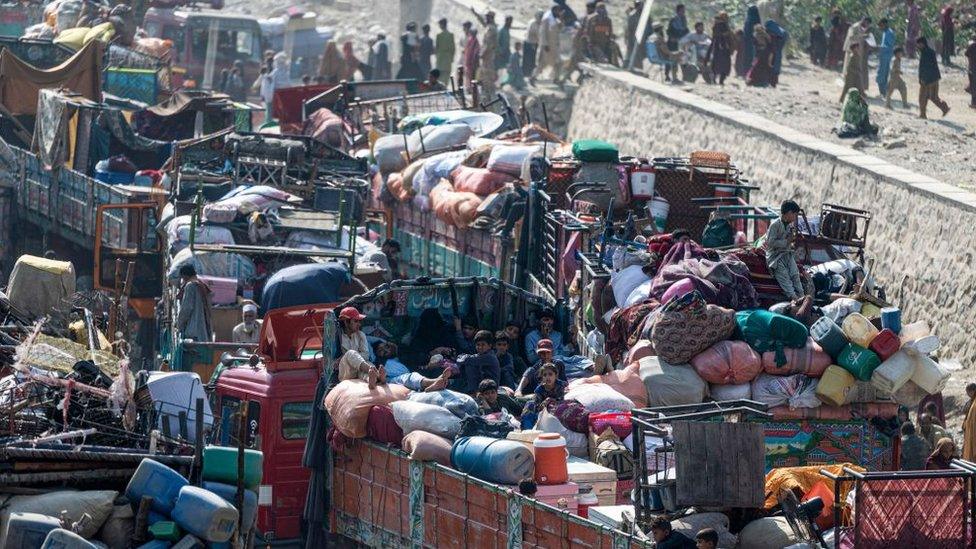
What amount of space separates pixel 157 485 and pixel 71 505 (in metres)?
0.48

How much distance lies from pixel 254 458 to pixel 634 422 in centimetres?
219

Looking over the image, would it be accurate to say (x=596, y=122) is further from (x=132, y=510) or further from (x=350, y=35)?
(x=132, y=510)

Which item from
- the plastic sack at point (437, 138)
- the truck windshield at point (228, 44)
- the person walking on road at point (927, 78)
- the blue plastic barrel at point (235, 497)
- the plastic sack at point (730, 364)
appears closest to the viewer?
the blue plastic barrel at point (235, 497)

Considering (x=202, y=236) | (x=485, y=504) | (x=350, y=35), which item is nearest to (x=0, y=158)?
(x=202, y=236)

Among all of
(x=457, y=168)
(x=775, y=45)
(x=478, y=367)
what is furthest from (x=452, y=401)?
(x=775, y=45)

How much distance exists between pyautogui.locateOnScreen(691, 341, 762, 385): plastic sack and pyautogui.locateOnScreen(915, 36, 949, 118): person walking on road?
12894mm

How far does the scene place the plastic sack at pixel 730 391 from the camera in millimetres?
14266

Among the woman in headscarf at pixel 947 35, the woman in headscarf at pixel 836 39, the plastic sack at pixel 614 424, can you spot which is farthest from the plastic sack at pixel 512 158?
the woman in headscarf at pixel 836 39

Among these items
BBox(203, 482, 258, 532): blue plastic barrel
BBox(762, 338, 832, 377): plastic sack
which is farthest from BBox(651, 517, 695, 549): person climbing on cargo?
BBox(762, 338, 832, 377): plastic sack

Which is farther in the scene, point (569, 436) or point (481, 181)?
point (481, 181)

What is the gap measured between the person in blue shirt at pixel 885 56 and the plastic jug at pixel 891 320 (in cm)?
1451

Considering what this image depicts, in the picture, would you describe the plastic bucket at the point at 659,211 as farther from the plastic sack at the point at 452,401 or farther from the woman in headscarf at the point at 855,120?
the plastic sack at the point at 452,401

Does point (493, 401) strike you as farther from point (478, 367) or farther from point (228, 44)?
point (228, 44)

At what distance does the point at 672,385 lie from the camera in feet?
46.8
